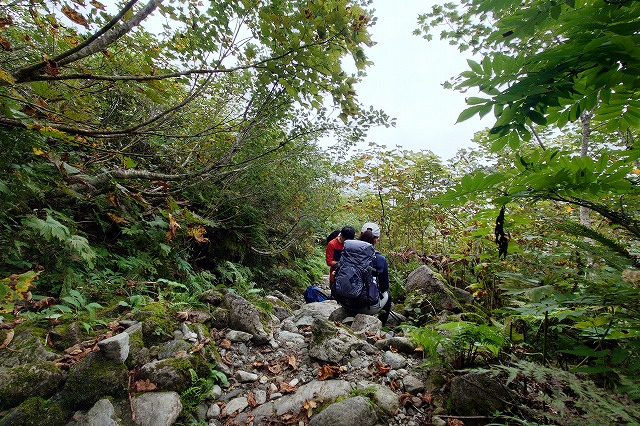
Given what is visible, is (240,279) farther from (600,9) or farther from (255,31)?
(600,9)

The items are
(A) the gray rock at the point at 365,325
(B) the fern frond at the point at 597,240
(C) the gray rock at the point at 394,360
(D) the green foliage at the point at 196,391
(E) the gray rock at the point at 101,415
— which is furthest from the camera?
(A) the gray rock at the point at 365,325

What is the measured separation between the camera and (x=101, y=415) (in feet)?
7.67

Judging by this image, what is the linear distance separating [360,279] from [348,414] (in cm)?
262

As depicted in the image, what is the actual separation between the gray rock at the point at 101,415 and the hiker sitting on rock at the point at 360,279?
335cm

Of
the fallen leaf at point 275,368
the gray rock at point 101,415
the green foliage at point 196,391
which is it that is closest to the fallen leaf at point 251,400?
the green foliage at point 196,391

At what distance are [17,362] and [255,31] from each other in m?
3.91

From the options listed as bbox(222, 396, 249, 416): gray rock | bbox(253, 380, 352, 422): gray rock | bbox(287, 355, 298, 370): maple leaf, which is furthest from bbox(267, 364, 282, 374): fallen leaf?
bbox(222, 396, 249, 416): gray rock

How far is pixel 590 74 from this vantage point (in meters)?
1.47

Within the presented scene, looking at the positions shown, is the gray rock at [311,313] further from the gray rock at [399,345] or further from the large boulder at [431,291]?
the large boulder at [431,291]

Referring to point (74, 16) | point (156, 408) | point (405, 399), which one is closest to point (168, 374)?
point (156, 408)

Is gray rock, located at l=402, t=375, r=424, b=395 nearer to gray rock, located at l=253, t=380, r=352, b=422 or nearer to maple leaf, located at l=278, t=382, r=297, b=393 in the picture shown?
gray rock, located at l=253, t=380, r=352, b=422

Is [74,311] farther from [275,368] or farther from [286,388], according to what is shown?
[286,388]

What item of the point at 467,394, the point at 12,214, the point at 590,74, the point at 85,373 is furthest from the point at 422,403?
the point at 12,214

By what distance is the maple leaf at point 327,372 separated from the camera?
3150 mm
